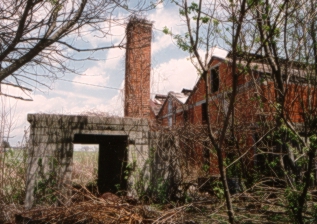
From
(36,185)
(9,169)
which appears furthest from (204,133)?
(9,169)

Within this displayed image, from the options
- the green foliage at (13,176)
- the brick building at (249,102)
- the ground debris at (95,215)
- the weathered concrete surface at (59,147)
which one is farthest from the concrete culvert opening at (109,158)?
the ground debris at (95,215)

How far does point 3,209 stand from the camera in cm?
675

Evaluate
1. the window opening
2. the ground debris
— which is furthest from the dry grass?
the ground debris

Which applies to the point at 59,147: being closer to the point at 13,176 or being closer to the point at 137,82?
the point at 13,176

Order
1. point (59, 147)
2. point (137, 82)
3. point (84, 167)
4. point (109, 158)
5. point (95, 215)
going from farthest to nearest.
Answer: point (84, 167), point (137, 82), point (109, 158), point (59, 147), point (95, 215)

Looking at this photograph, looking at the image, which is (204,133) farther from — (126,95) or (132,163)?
(126,95)

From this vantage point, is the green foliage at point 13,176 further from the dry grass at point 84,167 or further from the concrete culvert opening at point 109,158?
the dry grass at point 84,167

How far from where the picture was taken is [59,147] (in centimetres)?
729

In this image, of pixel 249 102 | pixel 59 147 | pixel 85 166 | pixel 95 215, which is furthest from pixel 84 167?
pixel 95 215

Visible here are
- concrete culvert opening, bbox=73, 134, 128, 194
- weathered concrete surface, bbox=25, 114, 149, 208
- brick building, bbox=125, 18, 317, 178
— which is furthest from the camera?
concrete culvert opening, bbox=73, 134, 128, 194

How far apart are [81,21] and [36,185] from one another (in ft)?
13.2

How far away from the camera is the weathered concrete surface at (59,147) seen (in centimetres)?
705

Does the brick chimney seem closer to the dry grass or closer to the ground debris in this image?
the dry grass

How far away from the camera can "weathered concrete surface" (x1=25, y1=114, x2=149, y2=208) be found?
7.05m
